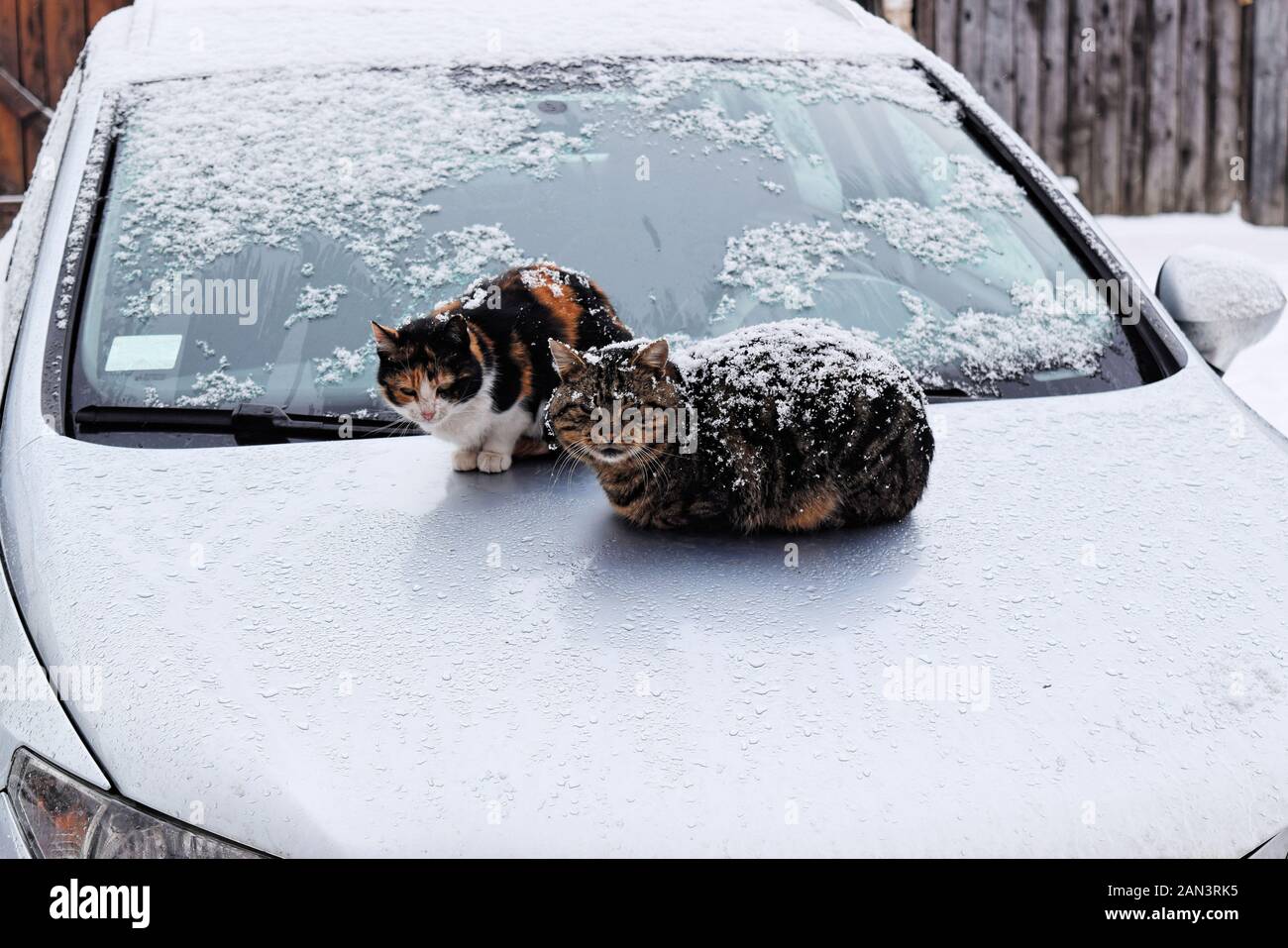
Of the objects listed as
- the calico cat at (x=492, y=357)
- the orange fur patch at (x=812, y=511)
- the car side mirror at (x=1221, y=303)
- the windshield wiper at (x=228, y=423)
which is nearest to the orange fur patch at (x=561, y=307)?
the calico cat at (x=492, y=357)

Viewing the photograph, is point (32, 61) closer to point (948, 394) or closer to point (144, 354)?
point (144, 354)

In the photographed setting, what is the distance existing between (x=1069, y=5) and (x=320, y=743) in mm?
9597

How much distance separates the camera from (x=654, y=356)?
1.82 m

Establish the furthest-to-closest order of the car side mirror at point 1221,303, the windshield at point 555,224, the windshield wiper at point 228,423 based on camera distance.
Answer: the car side mirror at point 1221,303 < the windshield at point 555,224 < the windshield wiper at point 228,423

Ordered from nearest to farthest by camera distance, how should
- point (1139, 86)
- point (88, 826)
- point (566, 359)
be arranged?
1. point (88, 826)
2. point (566, 359)
3. point (1139, 86)

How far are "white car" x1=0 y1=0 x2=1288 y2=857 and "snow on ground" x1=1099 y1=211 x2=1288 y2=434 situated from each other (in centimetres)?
407

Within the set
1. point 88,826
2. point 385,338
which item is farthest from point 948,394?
point 88,826

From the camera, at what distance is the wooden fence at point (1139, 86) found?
9.45 m

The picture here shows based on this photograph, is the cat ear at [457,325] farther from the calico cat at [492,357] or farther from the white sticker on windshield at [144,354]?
the white sticker on windshield at [144,354]

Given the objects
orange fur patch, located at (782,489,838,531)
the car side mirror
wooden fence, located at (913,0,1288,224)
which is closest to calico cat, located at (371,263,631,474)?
orange fur patch, located at (782,489,838,531)

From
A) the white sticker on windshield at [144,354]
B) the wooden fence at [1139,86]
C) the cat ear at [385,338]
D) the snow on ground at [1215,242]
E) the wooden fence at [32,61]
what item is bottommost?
the snow on ground at [1215,242]

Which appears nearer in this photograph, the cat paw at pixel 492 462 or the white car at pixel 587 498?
the white car at pixel 587 498

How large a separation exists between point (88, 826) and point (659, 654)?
630mm

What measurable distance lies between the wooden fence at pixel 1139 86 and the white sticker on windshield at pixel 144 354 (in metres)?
8.48
